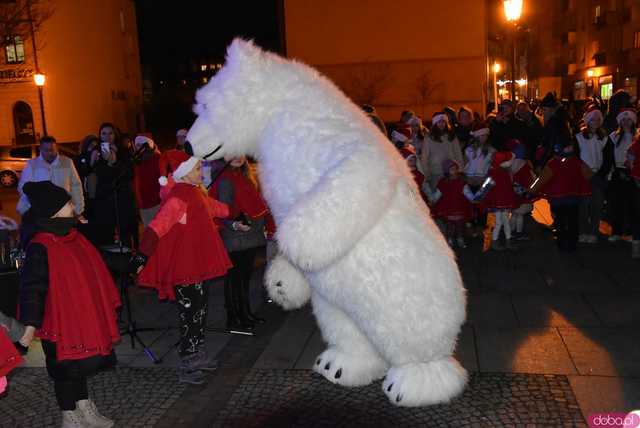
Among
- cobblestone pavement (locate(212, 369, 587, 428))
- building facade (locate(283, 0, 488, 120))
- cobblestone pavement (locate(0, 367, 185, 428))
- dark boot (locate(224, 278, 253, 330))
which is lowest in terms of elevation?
cobblestone pavement (locate(0, 367, 185, 428))

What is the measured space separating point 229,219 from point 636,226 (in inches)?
203

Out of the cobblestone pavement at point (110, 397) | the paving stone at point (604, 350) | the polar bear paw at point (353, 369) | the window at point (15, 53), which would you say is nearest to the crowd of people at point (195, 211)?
the cobblestone pavement at point (110, 397)

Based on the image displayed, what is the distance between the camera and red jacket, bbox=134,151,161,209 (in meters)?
7.55

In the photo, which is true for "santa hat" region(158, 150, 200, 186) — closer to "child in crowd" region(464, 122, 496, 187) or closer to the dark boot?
the dark boot

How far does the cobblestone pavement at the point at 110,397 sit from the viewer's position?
4223 millimetres

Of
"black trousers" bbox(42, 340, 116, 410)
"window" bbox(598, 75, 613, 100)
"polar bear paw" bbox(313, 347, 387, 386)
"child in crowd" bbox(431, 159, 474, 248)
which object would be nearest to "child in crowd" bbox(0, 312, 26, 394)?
"black trousers" bbox(42, 340, 116, 410)

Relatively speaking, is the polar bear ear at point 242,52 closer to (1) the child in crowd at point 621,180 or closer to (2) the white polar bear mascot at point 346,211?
(2) the white polar bear mascot at point 346,211

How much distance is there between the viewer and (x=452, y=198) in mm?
8359

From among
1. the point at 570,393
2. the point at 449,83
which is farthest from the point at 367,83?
the point at 570,393

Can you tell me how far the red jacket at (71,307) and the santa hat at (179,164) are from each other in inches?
40.8

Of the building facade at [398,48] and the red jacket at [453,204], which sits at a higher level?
the building facade at [398,48]

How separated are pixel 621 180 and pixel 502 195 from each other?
1703 mm

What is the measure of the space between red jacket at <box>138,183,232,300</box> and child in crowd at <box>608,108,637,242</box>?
605 cm

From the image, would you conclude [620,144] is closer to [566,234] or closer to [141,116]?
[566,234]
